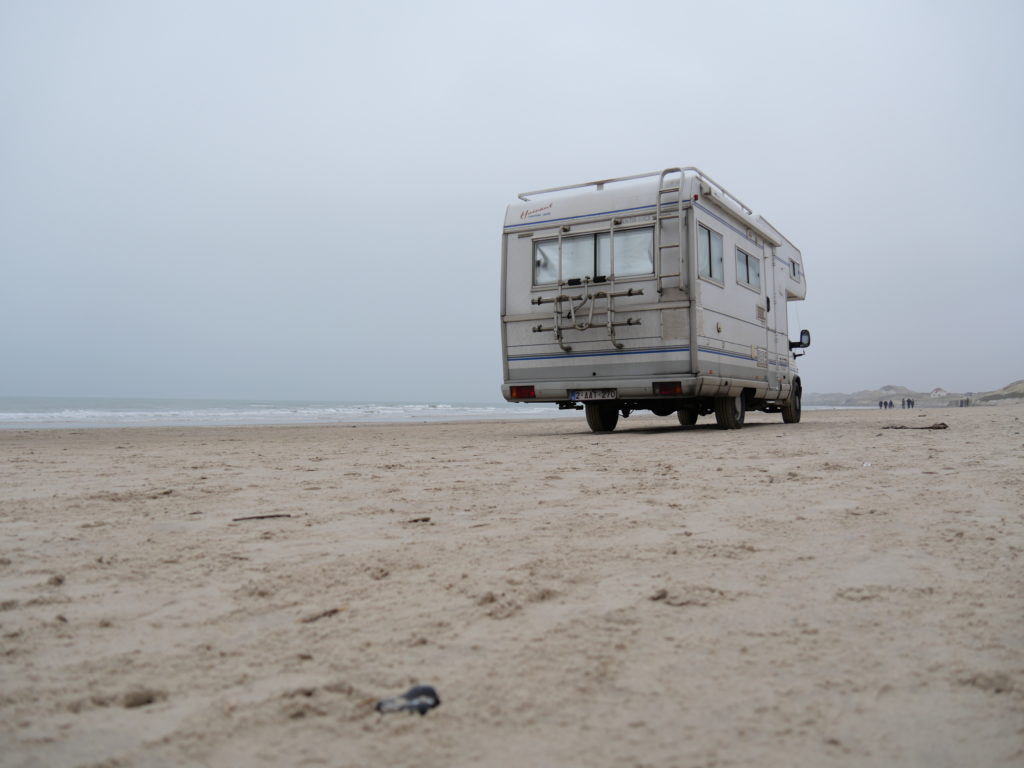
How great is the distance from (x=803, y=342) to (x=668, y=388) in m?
5.57

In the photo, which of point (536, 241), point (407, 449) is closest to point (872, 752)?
point (407, 449)

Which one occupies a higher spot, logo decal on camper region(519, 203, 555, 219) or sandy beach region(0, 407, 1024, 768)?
logo decal on camper region(519, 203, 555, 219)

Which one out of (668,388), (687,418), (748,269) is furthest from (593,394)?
(687,418)

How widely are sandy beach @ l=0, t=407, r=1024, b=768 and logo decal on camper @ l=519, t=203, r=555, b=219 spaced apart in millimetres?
6297

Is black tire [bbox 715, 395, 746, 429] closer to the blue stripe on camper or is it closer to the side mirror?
the blue stripe on camper

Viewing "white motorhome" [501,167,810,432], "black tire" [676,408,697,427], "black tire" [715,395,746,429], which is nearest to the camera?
"white motorhome" [501,167,810,432]

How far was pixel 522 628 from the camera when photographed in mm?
2123

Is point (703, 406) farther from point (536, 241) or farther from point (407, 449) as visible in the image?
point (407, 449)

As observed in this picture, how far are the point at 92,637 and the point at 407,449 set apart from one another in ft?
20.0

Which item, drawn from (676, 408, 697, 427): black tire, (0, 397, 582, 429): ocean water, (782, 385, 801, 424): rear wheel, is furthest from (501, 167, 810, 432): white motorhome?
(0, 397, 582, 429): ocean water

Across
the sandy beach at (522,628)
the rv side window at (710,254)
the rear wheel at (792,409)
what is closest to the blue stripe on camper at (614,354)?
the rv side window at (710,254)

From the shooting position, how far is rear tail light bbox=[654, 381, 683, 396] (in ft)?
30.3

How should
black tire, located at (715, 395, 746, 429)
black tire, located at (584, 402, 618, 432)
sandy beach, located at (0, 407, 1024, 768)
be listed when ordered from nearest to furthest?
sandy beach, located at (0, 407, 1024, 768)
black tire, located at (715, 395, 746, 429)
black tire, located at (584, 402, 618, 432)

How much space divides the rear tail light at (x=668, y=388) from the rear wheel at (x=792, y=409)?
16.0 feet
